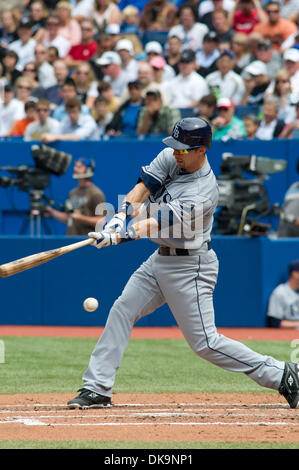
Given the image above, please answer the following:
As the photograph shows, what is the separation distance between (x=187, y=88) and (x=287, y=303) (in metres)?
4.07

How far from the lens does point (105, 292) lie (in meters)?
11.1

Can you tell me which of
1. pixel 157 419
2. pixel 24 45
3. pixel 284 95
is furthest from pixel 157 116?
pixel 157 419

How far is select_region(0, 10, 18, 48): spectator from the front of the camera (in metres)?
16.8

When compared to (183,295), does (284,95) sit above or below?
above

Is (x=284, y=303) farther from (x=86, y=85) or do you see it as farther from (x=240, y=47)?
(x=86, y=85)

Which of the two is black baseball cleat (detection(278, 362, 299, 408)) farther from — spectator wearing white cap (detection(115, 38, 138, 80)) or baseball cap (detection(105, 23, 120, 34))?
baseball cap (detection(105, 23, 120, 34))

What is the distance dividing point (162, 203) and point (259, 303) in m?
5.07

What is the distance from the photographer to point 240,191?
11320 mm

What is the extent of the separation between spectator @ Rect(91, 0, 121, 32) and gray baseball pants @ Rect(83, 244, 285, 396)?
10364mm

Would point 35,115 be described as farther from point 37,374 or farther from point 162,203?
point 162,203

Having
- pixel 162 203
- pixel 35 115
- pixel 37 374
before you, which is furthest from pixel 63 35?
pixel 162 203

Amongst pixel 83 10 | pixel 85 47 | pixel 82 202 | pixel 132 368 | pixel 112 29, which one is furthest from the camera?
pixel 83 10

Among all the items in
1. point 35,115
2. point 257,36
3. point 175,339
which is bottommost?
point 175,339
